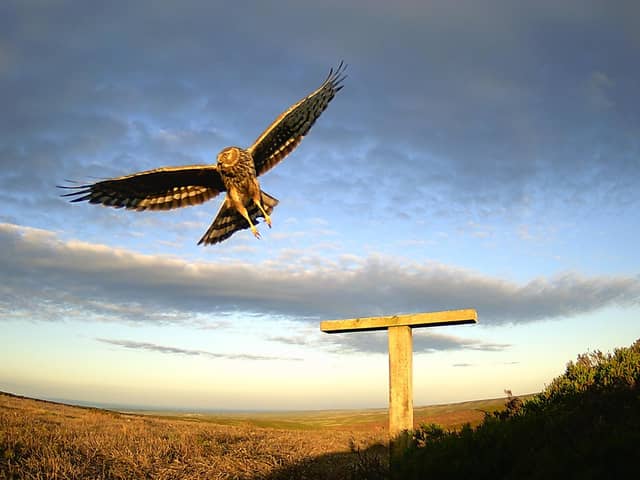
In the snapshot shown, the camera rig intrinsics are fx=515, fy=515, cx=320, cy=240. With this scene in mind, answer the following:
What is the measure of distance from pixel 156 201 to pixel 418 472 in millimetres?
9116

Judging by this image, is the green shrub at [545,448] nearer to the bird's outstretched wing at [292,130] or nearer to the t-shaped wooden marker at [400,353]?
the t-shaped wooden marker at [400,353]

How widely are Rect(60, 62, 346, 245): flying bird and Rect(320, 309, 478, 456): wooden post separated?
3628 mm

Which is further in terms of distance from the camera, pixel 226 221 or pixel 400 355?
pixel 226 221

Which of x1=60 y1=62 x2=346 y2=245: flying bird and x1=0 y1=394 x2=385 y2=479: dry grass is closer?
x1=0 y1=394 x2=385 y2=479: dry grass

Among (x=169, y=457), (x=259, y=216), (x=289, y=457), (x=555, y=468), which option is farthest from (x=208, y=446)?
(x=555, y=468)

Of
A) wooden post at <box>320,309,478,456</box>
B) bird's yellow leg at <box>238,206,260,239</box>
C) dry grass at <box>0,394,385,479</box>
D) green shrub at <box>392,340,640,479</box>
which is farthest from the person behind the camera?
bird's yellow leg at <box>238,206,260,239</box>

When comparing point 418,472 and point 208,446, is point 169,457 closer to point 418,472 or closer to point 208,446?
point 208,446

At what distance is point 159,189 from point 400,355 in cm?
674

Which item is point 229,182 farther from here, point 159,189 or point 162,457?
point 162,457

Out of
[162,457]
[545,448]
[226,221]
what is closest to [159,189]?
[226,221]

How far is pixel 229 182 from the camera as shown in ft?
33.0

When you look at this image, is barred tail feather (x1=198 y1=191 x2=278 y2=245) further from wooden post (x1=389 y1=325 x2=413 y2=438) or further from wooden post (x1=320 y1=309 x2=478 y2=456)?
wooden post (x1=389 y1=325 x2=413 y2=438)

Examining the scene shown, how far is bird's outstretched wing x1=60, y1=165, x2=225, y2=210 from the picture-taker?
10250 millimetres

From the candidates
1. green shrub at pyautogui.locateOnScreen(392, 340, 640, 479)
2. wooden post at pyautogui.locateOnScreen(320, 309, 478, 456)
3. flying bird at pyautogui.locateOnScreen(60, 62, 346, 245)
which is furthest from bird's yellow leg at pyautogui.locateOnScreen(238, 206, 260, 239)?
green shrub at pyautogui.locateOnScreen(392, 340, 640, 479)
